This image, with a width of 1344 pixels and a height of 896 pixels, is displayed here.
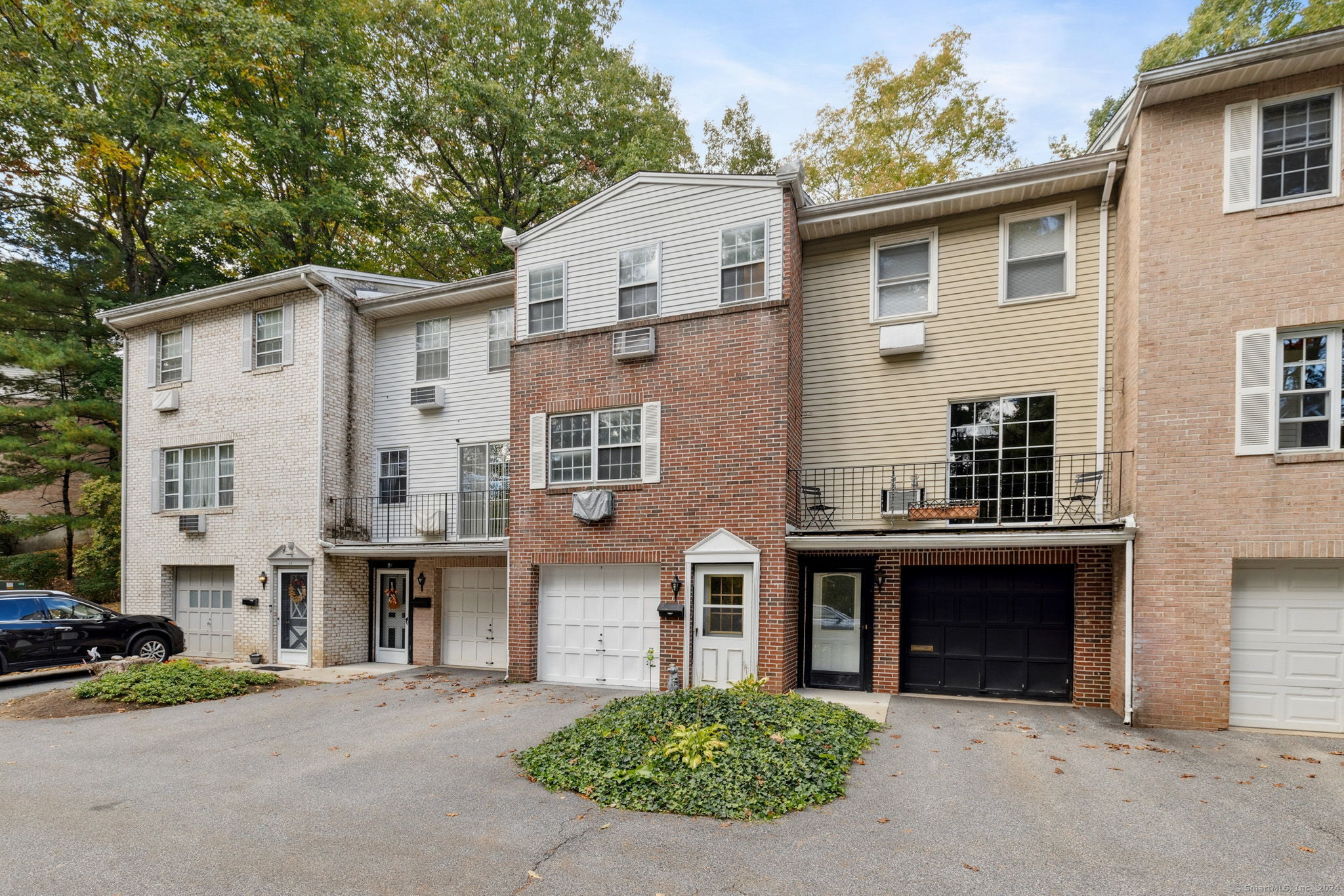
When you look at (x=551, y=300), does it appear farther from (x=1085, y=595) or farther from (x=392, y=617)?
(x=1085, y=595)

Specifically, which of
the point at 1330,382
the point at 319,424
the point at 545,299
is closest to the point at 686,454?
the point at 545,299

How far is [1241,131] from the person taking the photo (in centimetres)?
819

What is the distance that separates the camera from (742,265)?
10617 millimetres

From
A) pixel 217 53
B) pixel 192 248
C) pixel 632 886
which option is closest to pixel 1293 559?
pixel 632 886

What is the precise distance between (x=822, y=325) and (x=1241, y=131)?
5777mm

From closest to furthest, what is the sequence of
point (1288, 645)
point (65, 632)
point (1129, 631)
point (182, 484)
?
point (1288, 645), point (1129, 631), point (65, 632), point (182, 484)

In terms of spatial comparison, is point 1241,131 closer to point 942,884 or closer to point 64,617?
point 942,884

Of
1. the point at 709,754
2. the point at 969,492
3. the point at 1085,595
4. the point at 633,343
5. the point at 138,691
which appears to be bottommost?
the point at 138,691

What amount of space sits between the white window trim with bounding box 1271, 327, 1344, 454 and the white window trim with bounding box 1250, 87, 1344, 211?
3.6 inches

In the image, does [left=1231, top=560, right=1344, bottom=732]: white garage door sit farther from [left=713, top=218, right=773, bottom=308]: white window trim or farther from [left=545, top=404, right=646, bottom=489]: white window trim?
[left=545, top=404, right=646, bottom=489]: white window trim

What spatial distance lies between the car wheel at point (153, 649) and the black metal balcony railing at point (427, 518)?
402 centimetres

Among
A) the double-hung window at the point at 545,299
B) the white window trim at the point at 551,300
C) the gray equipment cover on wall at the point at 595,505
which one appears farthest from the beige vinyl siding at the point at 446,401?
the gray equipment cover on wall at the point at 595,505

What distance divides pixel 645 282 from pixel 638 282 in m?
0.14

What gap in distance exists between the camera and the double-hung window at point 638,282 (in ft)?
37.0
